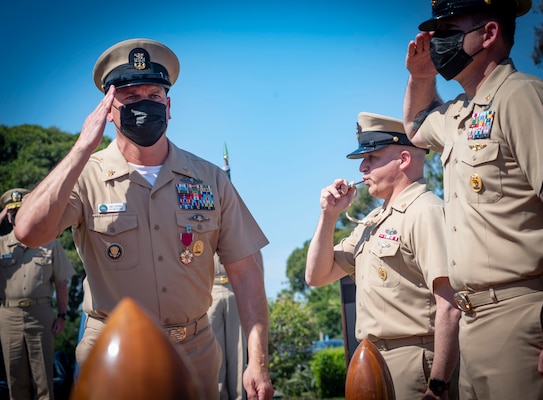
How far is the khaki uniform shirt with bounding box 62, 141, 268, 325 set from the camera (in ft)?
12.2

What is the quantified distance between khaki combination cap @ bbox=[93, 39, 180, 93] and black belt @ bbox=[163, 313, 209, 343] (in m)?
1.41

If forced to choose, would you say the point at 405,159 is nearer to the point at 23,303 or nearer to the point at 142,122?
the point at 142,122

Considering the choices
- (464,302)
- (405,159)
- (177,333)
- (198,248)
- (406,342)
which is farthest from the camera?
(405,159)

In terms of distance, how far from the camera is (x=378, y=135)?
4.72m

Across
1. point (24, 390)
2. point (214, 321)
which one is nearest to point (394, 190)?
point (214, 321)

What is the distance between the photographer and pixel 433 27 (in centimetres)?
341

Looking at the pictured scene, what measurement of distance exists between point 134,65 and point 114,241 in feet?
3.52

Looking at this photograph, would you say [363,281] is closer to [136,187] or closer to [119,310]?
[136,187]

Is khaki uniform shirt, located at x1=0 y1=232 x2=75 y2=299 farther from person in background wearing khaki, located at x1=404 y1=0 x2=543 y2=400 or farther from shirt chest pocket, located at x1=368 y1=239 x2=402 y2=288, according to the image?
person in background wearing khaki, located at x1=404 y1=0 x2=543 y2=400

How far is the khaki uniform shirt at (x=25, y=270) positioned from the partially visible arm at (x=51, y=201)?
6756 millimetres

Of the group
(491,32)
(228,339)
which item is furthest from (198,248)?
(228,339)

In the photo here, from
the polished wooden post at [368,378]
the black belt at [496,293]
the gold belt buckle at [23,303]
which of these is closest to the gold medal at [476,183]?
the black belt at [496,293]

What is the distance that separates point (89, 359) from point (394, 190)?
3.66 meters

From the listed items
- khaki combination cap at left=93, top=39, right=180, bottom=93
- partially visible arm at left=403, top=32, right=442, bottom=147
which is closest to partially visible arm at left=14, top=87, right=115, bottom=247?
khaki combination cap at left=93, top=39, right=180, bottom=93
